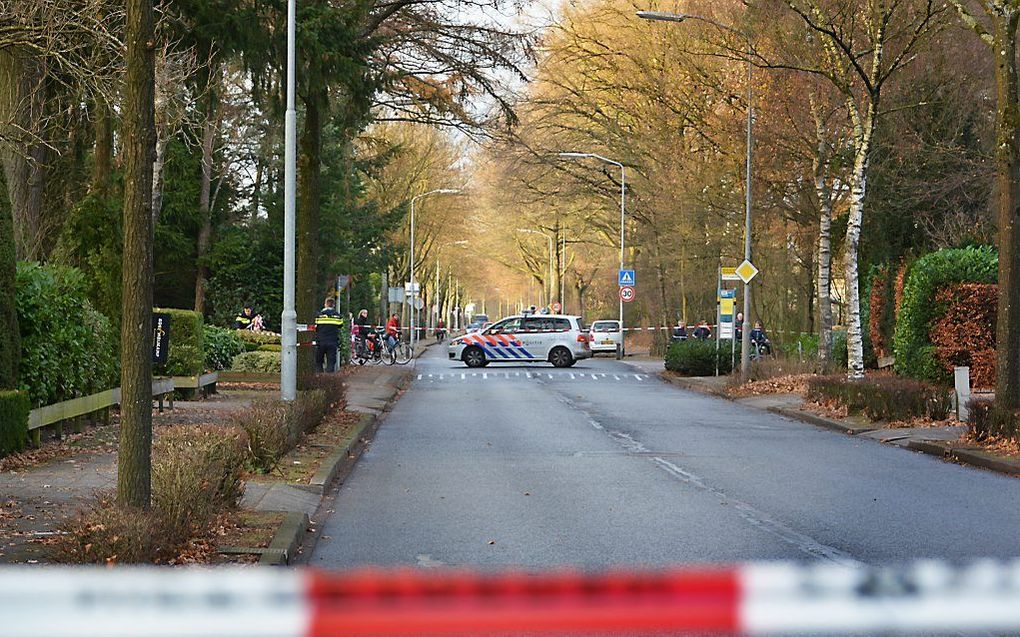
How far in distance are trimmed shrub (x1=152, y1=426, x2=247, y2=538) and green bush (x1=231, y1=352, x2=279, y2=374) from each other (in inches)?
846

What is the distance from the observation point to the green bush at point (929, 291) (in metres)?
26.3

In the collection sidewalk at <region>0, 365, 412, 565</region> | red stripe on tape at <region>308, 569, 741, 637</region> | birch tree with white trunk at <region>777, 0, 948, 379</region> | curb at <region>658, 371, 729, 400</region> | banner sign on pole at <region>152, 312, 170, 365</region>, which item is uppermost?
birch tree with white trunk at <region>777, 0, 948, 379</region>

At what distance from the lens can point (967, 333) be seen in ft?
87.1

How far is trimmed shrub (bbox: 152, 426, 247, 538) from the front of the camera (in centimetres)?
891

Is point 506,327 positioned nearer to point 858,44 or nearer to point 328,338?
point 328,338

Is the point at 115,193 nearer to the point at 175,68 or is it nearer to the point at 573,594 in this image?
the point at 175,68

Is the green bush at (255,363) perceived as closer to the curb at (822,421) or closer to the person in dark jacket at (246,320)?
the person in dark jacket at (246,320)

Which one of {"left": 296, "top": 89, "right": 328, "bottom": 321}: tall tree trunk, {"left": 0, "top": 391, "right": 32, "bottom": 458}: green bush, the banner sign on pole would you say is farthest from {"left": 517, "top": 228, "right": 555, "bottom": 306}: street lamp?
{"left": 0, "top": 391, "right": 32, "bottom": 458}: green bush

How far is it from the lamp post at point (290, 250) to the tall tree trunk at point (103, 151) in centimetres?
505

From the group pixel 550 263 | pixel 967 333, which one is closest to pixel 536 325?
pixel 967 333

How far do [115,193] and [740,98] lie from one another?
Answer: 20216mm

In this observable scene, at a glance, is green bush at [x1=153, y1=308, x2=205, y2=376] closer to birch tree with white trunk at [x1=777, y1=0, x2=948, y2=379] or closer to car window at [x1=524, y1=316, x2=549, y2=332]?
birch tree with white trunk at [x1=777, y1=0, x2=948, y2=379]

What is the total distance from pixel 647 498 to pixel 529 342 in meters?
36.4

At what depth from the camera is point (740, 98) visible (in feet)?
128
